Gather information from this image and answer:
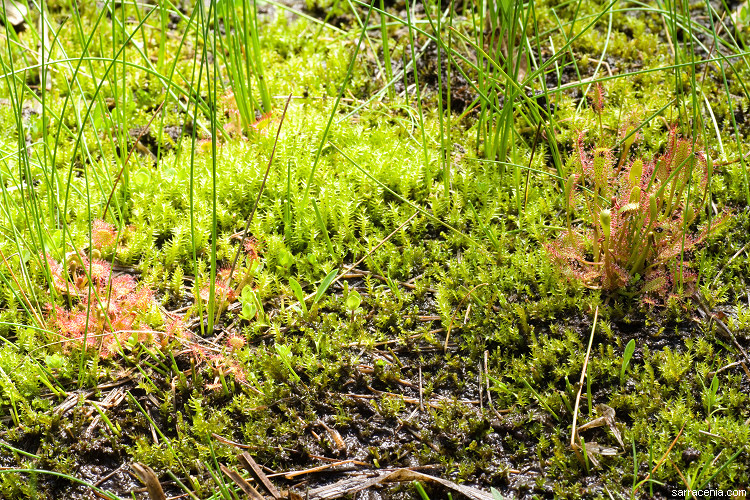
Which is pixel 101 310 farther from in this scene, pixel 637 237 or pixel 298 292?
pixel 637 237

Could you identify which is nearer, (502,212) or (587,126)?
(502,212)

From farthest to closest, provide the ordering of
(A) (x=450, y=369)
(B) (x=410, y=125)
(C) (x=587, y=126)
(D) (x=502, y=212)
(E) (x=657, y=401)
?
(B) (x=410, y=125), (C) (x=587, y=126), (D) (x=502, y=212), (A) (x=450, y=369), (E) (x=657, y=401)

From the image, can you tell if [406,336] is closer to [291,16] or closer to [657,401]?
[657,401]

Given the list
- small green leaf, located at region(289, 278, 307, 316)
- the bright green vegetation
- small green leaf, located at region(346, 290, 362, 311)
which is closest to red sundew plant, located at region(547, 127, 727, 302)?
the bright green vegetation

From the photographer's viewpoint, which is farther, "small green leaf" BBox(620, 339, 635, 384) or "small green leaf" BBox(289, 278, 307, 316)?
"small green leaf" BBox(289, 278, 307, 316)

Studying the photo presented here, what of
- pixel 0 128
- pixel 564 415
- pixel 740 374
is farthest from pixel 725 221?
pixel 0 128

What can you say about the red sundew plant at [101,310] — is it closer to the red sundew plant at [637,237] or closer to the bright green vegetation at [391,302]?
the bright green vegetation at [391,302]

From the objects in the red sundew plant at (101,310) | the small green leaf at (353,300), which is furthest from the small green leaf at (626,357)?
the red sundew plant at (101,310)

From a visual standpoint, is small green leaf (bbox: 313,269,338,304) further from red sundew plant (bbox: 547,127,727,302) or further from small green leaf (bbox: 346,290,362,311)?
red sundew plant (bbox: 547,127,727,302)
